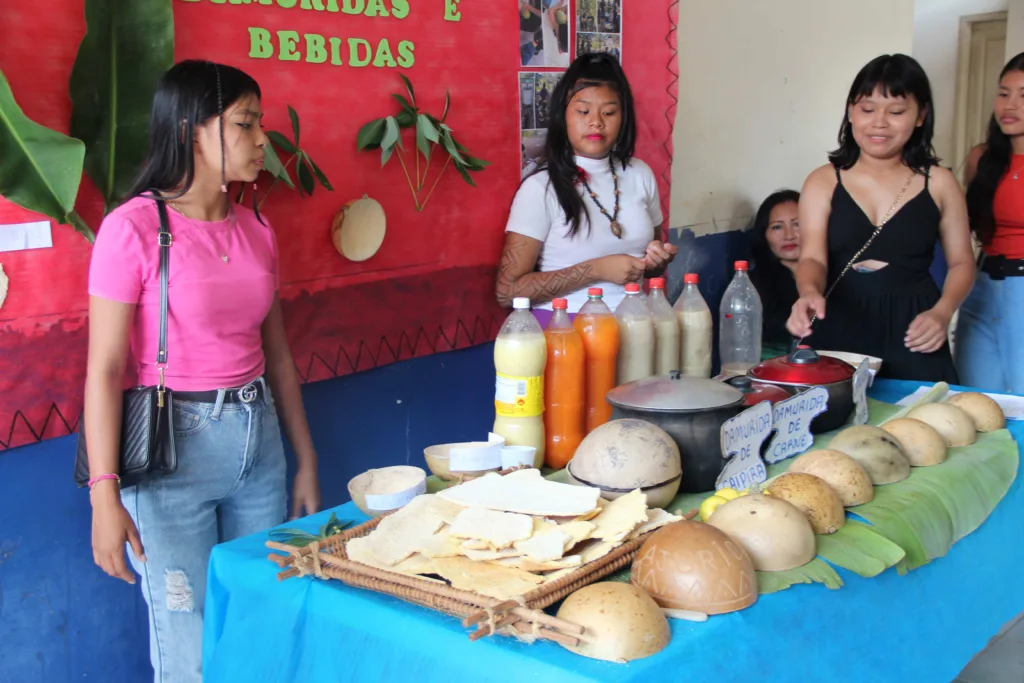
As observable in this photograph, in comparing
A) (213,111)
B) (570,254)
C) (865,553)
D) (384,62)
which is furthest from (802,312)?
(213,111)

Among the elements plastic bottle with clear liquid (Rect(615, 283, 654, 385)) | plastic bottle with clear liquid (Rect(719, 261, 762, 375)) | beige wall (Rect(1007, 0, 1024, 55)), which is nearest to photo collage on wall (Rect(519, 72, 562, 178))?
plastic bottle with clear liquid (Rect(719, 261, 762, 375))

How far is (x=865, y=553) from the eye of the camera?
4.65ft

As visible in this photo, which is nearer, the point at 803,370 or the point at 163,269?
the point at 163,269

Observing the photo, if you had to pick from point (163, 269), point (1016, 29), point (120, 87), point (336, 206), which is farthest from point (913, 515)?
point (1016, 29)

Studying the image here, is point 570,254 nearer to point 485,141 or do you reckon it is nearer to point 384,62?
point 485,141

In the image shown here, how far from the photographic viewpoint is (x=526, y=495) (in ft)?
4.74

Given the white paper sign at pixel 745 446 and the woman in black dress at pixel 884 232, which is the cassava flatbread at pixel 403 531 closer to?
the white paper sign at pixel 745 446

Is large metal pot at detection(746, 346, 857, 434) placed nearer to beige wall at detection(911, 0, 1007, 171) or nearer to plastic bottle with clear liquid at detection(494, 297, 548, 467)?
plastic bottle with clear liquid at detection(494, 297, 548, 467)

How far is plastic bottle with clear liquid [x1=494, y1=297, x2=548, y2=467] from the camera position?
1.71 m

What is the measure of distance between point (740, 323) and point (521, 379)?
114cm

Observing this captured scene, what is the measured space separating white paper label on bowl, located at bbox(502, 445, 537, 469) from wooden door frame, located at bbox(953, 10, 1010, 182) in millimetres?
5857

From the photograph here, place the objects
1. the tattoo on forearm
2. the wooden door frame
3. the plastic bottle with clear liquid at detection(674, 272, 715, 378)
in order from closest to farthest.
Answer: the plastic bottle with clear liquid at detection(674, 272, 715, 378), the tattoo on forearm, the wooden door frame

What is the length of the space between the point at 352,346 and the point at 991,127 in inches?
92.6

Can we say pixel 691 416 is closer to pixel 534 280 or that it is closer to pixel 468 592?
pixel 468 592
